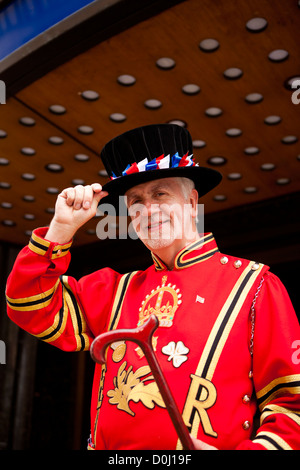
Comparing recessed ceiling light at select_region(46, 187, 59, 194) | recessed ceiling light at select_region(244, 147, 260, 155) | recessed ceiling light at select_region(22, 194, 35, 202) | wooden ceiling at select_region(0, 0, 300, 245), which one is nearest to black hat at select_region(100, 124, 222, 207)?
Answer: wooden ceiling at select_region(0, 0, 300, 245)

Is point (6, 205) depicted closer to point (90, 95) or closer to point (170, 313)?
point (90, 95)

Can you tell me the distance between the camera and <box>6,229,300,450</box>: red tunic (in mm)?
1365

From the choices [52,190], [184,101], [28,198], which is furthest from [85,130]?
[28,198]

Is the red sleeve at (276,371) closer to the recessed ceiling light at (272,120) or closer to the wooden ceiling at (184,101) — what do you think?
the wooden ceiling at (184,101)

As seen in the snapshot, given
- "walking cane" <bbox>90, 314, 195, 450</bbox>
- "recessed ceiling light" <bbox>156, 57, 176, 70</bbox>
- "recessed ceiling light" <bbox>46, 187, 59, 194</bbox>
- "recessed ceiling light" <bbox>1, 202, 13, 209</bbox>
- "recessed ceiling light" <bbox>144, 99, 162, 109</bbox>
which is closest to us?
"walking cane" <bbox>90, 314, 195, 450</bbox>

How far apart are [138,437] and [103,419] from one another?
0.47ft

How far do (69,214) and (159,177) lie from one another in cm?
33

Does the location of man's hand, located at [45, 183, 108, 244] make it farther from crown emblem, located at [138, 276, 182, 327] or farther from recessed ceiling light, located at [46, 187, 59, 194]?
recessed ceiling light, located at [46, 187, 59, 194]

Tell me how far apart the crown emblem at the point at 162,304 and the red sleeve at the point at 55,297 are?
0.18 metres

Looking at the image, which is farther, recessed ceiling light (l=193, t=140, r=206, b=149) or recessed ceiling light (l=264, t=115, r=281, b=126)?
recessed ceiling light (l=193, t=140, r=206, b=149)

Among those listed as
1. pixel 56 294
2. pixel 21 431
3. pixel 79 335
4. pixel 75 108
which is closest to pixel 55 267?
pixel 56 294

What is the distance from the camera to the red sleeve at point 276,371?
1.29m

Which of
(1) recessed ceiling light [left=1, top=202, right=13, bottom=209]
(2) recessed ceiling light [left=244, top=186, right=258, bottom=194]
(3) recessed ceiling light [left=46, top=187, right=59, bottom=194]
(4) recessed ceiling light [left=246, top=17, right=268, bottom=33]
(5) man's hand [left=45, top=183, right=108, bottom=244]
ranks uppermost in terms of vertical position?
(4) recessed ceiling light [left=246, top=17, right=268, bottom=33]
